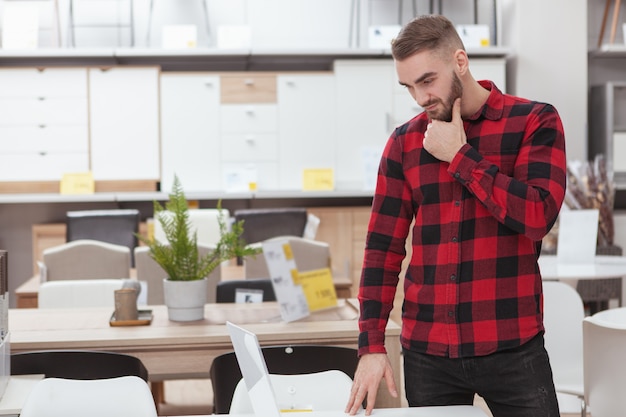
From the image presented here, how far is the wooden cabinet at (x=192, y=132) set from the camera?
6.00 m

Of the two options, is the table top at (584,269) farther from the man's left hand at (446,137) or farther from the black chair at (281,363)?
the man's left hand at (446,137)

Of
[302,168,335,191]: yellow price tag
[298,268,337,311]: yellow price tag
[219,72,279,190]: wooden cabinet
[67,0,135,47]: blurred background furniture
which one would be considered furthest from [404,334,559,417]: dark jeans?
[67,0,135,47]: blurred background furniture

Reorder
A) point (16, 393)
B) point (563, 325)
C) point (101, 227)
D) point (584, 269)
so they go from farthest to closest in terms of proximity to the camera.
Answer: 1. point (101, 227)
2. point (584, 269)
3. point (563, 325)
4. point (16, 393)

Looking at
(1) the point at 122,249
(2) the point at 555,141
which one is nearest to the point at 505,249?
(2) the point at 555,141

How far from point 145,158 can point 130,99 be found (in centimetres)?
44

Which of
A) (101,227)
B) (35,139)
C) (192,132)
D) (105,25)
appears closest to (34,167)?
(35,139)

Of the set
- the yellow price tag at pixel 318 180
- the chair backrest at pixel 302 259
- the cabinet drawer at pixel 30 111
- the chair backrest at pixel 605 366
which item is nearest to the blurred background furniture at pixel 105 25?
the cabinet drawer at pixel 30 111

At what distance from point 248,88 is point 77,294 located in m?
2.74

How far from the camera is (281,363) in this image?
243 centimetres

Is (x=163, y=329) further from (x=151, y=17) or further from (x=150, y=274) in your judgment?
(x=151, y=17)

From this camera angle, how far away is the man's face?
1.75 meters

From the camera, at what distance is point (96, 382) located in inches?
78.0

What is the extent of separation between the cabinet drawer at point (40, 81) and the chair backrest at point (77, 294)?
2.65 metres

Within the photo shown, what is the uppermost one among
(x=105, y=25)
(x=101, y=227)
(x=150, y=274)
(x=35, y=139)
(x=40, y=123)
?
(x=105, y=25)
